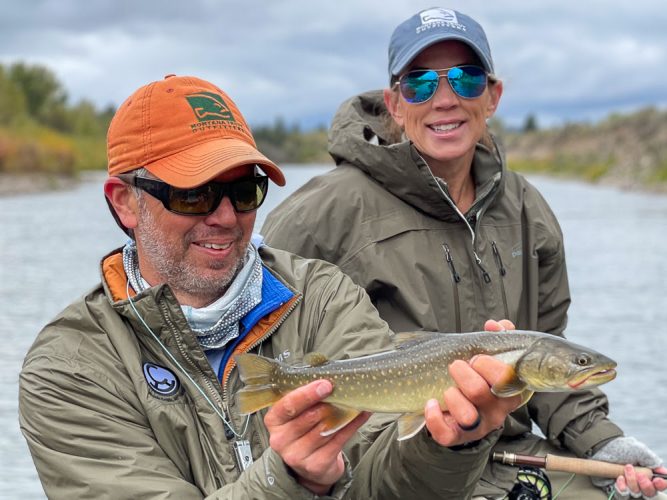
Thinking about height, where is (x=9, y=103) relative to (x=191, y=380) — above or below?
below

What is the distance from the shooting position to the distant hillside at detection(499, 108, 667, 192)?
56594 mm

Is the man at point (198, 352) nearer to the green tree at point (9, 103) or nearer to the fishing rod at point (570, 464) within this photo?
→ the fishing rod at point (570, 464)

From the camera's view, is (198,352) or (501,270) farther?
(501,270)

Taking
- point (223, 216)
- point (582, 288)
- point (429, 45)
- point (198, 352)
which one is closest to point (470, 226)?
point (429, 45)

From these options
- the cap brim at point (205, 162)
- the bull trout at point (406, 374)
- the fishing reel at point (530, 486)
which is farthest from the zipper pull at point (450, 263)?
the bull trout at point (406, 374)

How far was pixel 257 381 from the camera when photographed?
2832 millimetres

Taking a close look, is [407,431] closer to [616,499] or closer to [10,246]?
[616,499]

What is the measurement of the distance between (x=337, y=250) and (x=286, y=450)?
1.96 meters

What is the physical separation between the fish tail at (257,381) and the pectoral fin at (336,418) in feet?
0.61

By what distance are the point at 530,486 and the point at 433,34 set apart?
209 cm

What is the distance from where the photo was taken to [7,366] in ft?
38.3

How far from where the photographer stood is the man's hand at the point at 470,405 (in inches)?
105

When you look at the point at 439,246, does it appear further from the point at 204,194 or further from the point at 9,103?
the point at 9,103

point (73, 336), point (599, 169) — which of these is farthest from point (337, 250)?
point (599, 169)
